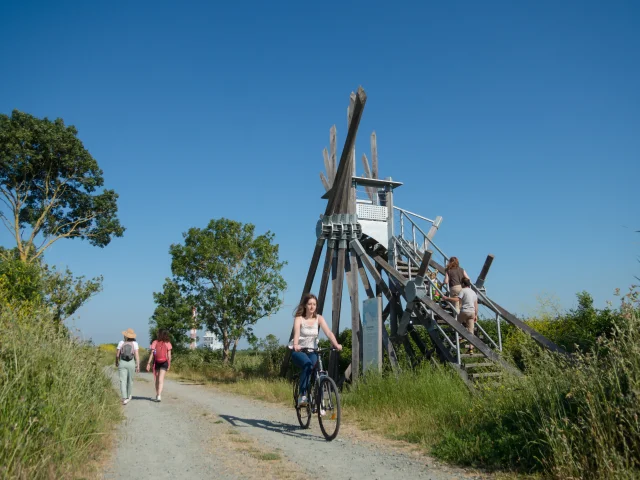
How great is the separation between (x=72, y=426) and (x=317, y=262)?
29.5 ft

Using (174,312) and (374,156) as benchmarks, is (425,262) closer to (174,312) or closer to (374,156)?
(374,156)

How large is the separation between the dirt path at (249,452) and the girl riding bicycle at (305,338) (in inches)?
30.4

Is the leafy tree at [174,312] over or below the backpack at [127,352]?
over

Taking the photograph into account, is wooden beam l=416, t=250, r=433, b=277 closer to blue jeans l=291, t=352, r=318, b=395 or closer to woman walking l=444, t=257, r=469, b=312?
woman walking l=444, t=257, r=469, b=312

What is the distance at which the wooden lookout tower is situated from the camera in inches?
433

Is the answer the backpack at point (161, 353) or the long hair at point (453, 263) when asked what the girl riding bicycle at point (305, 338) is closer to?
the long hair at point (453, 263)

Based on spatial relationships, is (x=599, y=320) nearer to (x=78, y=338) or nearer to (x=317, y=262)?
(x=317, y=262)

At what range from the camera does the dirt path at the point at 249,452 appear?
4961 millimetres

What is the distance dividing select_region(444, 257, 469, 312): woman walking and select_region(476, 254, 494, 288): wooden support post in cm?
43

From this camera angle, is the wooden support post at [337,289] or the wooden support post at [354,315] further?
the wooden support post at [337,289]

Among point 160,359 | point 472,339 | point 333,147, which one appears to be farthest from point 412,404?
point 333,147

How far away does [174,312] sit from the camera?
21406mm

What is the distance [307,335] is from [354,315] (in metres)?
4.85

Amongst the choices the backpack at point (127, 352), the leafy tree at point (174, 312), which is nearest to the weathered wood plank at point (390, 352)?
the backpack at point (127, 352)
